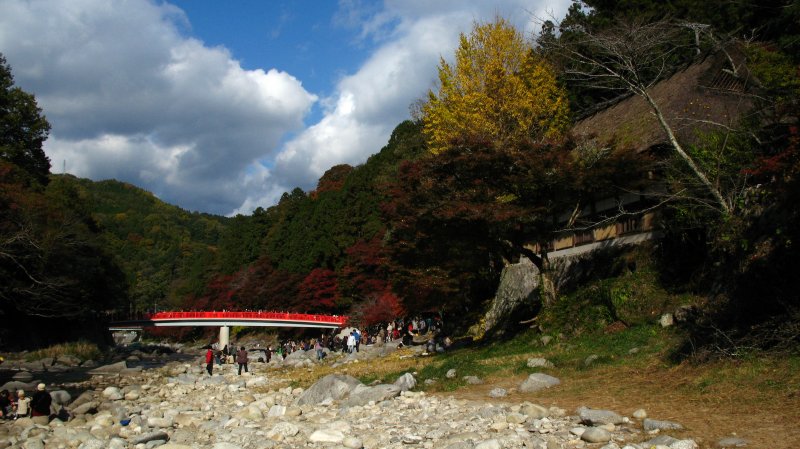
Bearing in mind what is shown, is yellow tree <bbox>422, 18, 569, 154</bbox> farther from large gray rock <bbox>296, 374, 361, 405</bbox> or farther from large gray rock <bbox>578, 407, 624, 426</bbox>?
large gray rock <bbox>578, 407, 624, 426</bbox>

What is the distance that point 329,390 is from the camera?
40.9 ft

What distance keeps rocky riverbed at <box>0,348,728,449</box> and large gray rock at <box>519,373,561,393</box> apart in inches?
0.9

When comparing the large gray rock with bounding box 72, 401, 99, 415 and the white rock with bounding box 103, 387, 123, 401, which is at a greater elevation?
the large gray rock with bounding box 72, 401, 99, 415

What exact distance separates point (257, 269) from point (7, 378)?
3520 cm

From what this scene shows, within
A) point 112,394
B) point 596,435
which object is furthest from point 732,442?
point 112,394

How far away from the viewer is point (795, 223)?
9.15m

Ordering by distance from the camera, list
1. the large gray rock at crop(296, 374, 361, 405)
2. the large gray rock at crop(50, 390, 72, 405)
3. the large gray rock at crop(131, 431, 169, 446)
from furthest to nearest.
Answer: the large gray rock at crop(50, 390, 72, 405) → the large gray rock at crop(296, 374, 361, 405) → the large gray rock at crop(131, 431, 169, 446)

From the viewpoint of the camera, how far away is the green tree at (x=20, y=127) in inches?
1391

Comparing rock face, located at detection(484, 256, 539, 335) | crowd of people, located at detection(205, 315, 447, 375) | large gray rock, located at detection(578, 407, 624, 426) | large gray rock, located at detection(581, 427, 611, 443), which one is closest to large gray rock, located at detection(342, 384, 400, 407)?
large gray rock, located at detection(578, 407, 624, 426)

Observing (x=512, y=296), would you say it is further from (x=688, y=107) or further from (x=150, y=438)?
(x=150, y=438)

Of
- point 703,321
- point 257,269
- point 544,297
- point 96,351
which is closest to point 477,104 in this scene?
point 544,297

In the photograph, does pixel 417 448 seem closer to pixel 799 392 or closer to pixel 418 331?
pixel 799 392

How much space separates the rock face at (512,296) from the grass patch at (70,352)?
21.5 metres

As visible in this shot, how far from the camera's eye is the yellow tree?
25.7m
